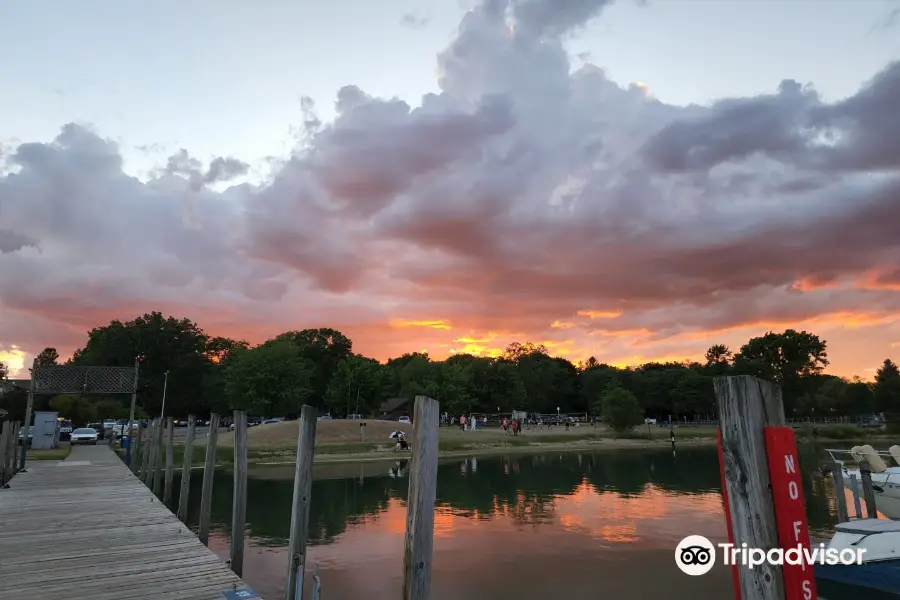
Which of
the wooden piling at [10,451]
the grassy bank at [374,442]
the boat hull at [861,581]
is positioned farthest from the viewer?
the grassy bank at [374,442]

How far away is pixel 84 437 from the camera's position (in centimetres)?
4872

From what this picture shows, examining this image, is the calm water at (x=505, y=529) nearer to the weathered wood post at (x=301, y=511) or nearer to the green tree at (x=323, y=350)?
the weathered wood post at (x=301, y=511)

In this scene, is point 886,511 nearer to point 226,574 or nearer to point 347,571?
point 347,571

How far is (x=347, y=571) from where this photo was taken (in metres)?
17.8

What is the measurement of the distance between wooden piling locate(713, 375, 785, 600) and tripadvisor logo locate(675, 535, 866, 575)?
50 millimetres

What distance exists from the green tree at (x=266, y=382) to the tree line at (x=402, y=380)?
162 millimetres

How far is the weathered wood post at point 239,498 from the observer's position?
491 inches

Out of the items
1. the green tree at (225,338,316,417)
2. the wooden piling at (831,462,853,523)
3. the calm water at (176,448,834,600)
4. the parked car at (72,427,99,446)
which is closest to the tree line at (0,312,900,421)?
the green tree at (225,338,316,417)

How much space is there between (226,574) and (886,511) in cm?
2161

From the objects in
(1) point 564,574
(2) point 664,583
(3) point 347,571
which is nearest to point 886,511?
(2) point 664,583

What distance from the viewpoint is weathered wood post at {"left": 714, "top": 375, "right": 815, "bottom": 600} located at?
3.72 m

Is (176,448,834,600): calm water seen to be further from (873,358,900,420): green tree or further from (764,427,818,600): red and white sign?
(873,358,900,420): green tree

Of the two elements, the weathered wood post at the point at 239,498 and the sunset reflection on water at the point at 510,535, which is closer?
the weathered wood post at the point at 239,498

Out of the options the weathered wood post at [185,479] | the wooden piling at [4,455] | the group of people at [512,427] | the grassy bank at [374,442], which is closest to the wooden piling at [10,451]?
the wooden piling at [4,455]
